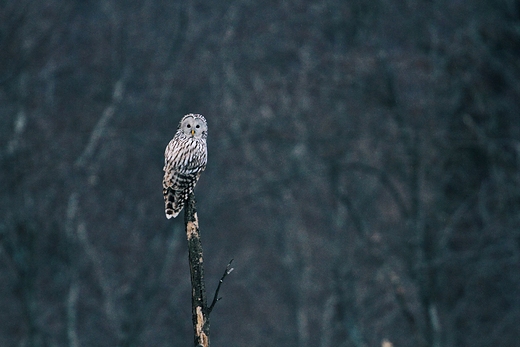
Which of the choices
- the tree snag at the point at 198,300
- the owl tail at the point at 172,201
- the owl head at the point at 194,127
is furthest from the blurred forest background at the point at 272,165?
the tree snag at the point at 198,300

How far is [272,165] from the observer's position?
15195mm

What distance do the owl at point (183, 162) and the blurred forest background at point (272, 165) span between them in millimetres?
5267

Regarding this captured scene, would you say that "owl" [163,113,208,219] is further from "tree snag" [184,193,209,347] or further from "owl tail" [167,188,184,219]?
"tree snag" [184,193,209,347]

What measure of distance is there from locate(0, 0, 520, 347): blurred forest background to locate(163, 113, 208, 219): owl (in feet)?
17.3

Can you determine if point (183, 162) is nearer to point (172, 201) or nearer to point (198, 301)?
point (172, 201)

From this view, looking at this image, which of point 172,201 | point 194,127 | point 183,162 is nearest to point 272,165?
point 194,127

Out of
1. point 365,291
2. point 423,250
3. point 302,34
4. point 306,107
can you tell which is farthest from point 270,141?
point 423,250

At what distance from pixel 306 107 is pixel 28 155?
5.38 meters

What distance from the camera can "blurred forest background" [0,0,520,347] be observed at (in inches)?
518

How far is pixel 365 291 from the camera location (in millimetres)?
15742

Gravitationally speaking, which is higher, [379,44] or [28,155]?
[379,44]

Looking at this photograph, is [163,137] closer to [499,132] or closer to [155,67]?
[155,67]

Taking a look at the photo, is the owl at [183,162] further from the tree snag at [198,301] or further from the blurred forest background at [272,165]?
the blurred forest background at [272,165]

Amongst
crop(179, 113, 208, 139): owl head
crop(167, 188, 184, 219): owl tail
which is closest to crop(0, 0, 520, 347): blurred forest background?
crop(179, 113, 208, 139): owl head
